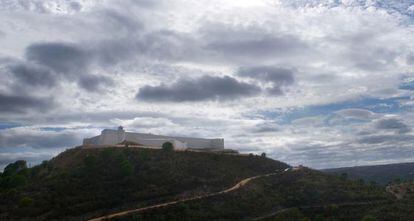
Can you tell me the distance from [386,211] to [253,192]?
16.6 meters

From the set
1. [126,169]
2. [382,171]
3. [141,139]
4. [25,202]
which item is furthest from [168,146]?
[382,171]

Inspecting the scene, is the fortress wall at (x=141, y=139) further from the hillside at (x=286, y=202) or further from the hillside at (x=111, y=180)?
the hillside at (x=286, y=202)

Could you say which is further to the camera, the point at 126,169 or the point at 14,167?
the point at 14,167

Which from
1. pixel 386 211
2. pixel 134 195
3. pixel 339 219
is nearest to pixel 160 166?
pixel 134 195

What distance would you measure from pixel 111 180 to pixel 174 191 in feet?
31.1

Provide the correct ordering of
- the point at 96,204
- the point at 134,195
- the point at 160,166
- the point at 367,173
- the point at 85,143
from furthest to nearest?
the point at 367,173 < the point at 85,143 < the point at 160,166 < the point at 134,195 < the point at 96,204

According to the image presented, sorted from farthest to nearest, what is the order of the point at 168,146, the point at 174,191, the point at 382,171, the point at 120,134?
the point at 382,171 → the point at 120,134 → the point at 168,146 → the point at 174,191

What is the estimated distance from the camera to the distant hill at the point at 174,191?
51.0m

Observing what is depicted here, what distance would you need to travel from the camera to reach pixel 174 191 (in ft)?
193

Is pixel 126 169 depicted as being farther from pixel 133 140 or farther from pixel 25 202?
pixel 133 140

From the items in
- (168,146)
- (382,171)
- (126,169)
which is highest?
(168,146)

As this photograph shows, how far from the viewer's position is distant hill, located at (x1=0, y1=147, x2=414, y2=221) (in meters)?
51.0

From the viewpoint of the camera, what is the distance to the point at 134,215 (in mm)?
48281

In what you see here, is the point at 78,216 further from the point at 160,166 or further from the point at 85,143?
the point at 85,143
